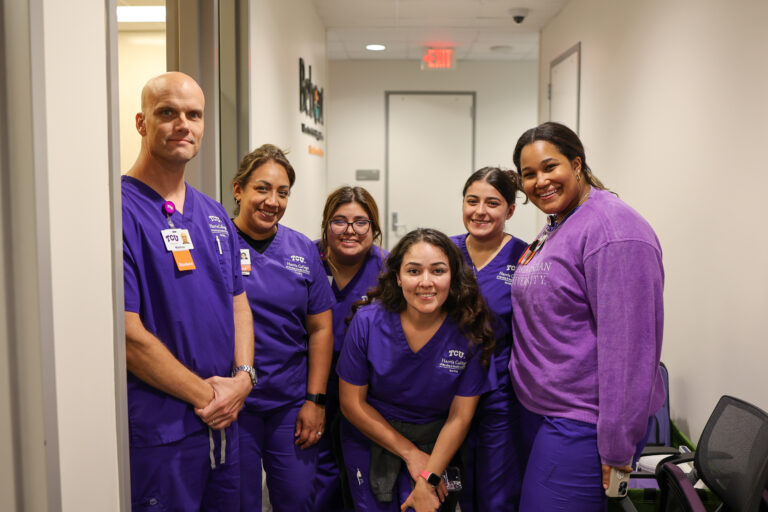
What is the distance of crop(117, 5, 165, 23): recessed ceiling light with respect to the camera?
3465mm

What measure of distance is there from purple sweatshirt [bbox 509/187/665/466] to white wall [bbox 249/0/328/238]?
161 cm

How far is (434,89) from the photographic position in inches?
280

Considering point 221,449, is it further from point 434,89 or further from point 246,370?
point 434,89

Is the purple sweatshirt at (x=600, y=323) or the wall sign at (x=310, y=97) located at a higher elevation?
the wall sign at (x=310, y=97)

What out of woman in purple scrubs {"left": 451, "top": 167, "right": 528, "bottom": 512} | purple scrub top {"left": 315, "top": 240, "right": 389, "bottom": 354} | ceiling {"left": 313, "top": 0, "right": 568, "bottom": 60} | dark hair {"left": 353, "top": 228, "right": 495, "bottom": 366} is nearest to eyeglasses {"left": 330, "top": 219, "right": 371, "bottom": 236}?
purple scrub top {"left": 315, "top": 240, "right": 389, "bottom": 354}

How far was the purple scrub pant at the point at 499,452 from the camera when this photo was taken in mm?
1900

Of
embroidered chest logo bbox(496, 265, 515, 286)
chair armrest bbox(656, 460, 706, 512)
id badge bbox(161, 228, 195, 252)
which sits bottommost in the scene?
chair armrest bbox(656, 460, 706, 512)

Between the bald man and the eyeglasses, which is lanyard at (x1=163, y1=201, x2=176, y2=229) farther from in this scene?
the eyeglasses

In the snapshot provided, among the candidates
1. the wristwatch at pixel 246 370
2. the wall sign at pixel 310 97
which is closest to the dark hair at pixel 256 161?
the wristwatch at pixel 246 370

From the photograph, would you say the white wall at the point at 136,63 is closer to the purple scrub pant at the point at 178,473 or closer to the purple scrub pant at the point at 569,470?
the purple scrub pant at the point at 178,473

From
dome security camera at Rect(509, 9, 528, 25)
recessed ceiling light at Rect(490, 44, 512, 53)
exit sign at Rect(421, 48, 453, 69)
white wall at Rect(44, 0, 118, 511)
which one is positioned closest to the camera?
white wall at Rect(44, 0, 118, 511)

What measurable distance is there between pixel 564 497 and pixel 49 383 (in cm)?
116

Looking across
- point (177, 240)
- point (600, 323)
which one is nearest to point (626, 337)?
point (600, 323)

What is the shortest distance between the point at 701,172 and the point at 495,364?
4.34ft
